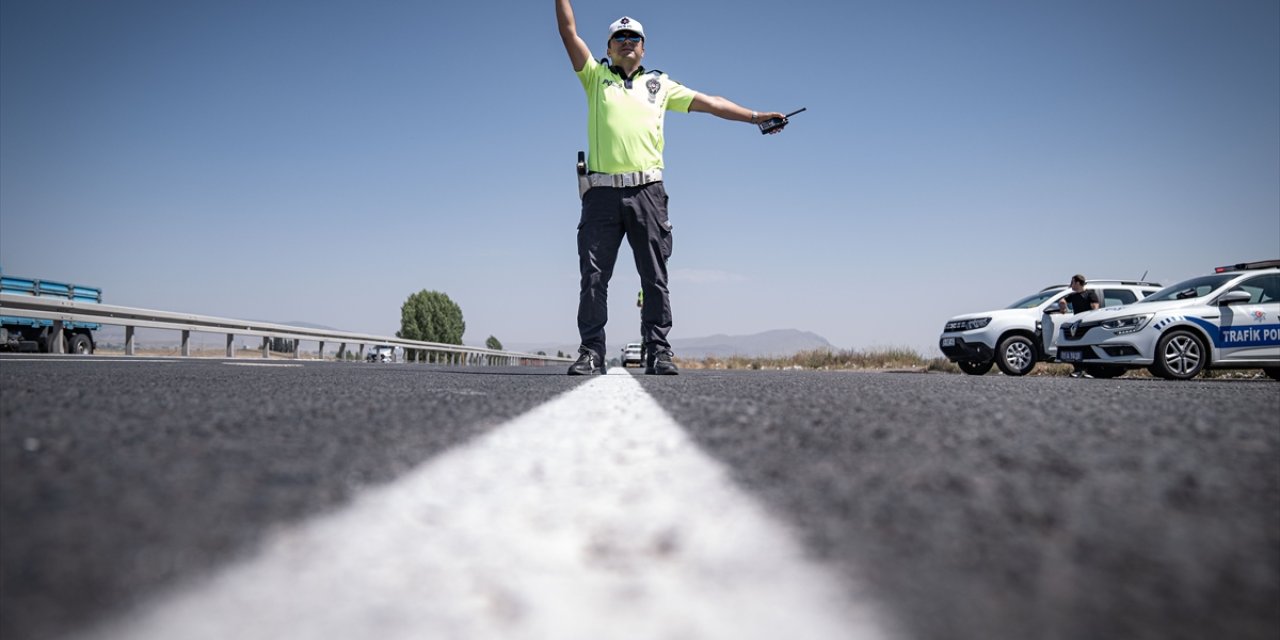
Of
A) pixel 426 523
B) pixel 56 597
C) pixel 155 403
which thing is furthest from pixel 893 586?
pixel 155 403

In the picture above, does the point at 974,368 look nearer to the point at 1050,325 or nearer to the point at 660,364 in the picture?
the point at 1050,325

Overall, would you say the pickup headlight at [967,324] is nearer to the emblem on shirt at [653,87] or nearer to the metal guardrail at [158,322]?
the emblem on shirt at [653,87]

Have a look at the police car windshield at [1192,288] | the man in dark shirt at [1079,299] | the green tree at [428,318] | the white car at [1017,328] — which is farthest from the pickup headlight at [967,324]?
the green tree at [428,318]

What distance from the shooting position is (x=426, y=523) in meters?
1.00

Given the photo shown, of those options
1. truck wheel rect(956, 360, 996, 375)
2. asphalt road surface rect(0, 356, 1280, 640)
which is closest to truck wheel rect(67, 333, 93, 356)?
asphalt road surface rect(0, 356, 1280, 640)

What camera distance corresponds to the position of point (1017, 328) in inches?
511

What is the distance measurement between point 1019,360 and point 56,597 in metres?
14.2

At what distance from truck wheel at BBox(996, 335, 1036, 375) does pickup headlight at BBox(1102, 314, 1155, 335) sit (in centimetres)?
289

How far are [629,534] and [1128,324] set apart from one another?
1092cm

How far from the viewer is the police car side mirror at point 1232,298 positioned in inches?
372

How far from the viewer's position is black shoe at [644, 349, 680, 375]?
5979mm

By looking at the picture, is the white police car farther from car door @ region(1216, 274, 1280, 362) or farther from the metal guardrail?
the metal guardrail

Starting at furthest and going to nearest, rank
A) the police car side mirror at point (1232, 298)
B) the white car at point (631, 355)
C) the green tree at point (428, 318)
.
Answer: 1. the green tree at point (428, 318)
2. the white car at point (631, 355)
3. the police car side mirror at point (1232, 298)

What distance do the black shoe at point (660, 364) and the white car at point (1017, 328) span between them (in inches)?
353
